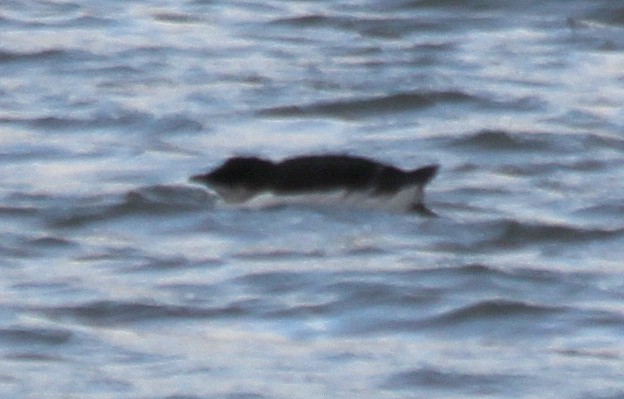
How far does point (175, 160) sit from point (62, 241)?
197cm

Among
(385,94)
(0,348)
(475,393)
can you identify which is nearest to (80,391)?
(0,348)

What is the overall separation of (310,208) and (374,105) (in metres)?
3.12

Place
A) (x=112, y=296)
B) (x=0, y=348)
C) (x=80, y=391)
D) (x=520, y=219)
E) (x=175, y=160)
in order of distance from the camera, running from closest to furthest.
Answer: (x=80, y=391), (x=0, y=348), (x=112, y=296), (x=520, y=219), (x=175, y=160)

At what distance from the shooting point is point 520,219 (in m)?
12.7

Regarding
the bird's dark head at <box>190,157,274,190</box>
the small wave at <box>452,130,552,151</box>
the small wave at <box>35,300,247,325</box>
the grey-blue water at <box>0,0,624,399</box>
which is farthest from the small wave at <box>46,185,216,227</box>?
the small wave at <box>452,130,552,151</box>

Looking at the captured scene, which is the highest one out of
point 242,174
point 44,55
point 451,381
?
point 44,55

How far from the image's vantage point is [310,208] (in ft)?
41.2

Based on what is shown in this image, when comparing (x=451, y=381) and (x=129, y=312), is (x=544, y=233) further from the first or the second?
(x=451, y=381)

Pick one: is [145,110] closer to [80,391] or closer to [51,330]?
[51,330]

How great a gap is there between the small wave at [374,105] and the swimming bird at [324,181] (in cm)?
271

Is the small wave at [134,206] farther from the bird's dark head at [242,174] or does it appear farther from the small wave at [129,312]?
the small wave at [129,312]

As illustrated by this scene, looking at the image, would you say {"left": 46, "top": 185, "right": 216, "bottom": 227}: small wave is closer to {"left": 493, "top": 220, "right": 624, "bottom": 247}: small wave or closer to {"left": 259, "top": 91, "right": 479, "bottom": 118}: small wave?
{"left": 493, "top": 220, "right": 624, "bottom": 247}: small wave

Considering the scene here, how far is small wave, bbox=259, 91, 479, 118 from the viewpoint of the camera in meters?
15.3

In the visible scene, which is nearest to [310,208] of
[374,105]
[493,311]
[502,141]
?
[493,311]
